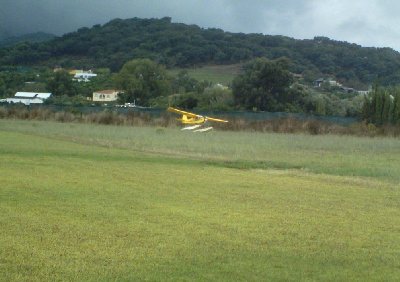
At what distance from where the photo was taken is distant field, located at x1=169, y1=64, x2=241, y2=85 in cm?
10981

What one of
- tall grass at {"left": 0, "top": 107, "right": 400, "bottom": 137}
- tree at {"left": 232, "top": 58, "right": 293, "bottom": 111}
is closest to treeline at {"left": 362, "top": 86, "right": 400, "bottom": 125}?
Result: tall grass at {"left": 0, "top": 107, "right": 400, "bottom": 137}

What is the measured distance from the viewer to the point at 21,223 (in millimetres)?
10633

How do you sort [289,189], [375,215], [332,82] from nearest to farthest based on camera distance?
[375,215] < [289,189] < [332,82]

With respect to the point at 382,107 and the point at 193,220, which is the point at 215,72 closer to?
the point at 382,107

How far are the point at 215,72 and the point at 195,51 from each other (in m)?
6.89

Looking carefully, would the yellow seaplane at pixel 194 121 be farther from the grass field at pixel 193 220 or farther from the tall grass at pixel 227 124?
the grass field at pixel 193 220

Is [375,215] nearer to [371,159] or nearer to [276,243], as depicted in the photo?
[276,243]

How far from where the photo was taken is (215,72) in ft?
382

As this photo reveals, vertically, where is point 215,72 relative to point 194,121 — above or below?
above

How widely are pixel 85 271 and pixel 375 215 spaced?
7.05 m

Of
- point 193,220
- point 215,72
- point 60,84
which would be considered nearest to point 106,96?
point 60,84

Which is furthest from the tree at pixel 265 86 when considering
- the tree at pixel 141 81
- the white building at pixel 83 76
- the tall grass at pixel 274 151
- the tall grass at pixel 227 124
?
the white building at pixel 83 76

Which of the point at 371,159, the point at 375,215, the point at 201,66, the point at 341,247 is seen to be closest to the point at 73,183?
the point at 375,215

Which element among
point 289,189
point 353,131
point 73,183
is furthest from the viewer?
point 353,131
